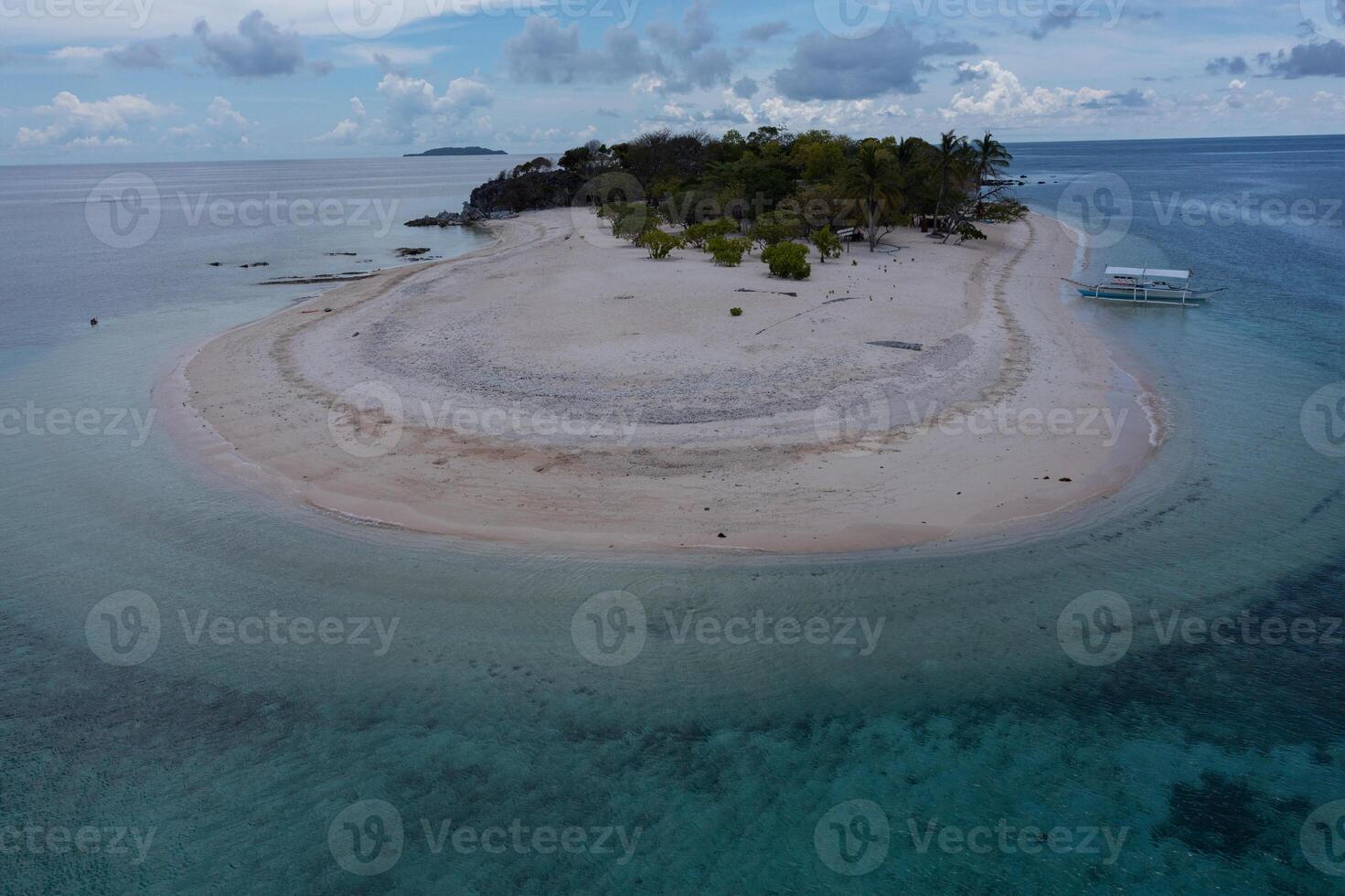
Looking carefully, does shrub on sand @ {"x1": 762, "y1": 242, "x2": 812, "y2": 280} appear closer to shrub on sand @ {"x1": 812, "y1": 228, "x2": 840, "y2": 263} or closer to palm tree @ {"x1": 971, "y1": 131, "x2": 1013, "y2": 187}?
shrub on sand @ {"x1": 812, "y1": 228, "x2": 840, "y2": 263}

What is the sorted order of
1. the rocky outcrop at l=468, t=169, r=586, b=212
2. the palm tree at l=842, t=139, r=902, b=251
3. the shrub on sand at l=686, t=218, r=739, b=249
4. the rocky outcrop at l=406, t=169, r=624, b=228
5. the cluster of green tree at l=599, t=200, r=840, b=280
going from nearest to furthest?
the cluster of green tree at l=599, t=200, r=840, b=280, the shrub on sand at l=686, t=218, r=739, b=249, the palm tree at l=842, t=139, r=902, b=251, the rocky outcrop at l=406, t=169, r=624, b=228, the rocky outcrop at l=468, t=169, r=586, b=212

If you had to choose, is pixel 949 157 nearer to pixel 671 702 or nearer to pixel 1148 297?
pixel 1148 297

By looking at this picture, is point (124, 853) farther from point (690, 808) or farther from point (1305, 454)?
point (1305, 454)

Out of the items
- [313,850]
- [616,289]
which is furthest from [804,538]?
[616,289]

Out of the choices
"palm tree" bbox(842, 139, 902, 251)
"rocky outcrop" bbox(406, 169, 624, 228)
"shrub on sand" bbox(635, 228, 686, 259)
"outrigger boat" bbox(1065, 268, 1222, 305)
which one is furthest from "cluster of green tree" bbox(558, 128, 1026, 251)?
"rocky outcrop" bbox(406, 169, 624, 228)

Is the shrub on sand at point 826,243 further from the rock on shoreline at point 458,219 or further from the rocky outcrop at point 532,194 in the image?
the rocky outcrop at point 532,194

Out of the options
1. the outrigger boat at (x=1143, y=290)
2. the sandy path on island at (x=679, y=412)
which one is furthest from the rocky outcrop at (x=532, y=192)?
the outrigger boat at (x=1143, y=290)
